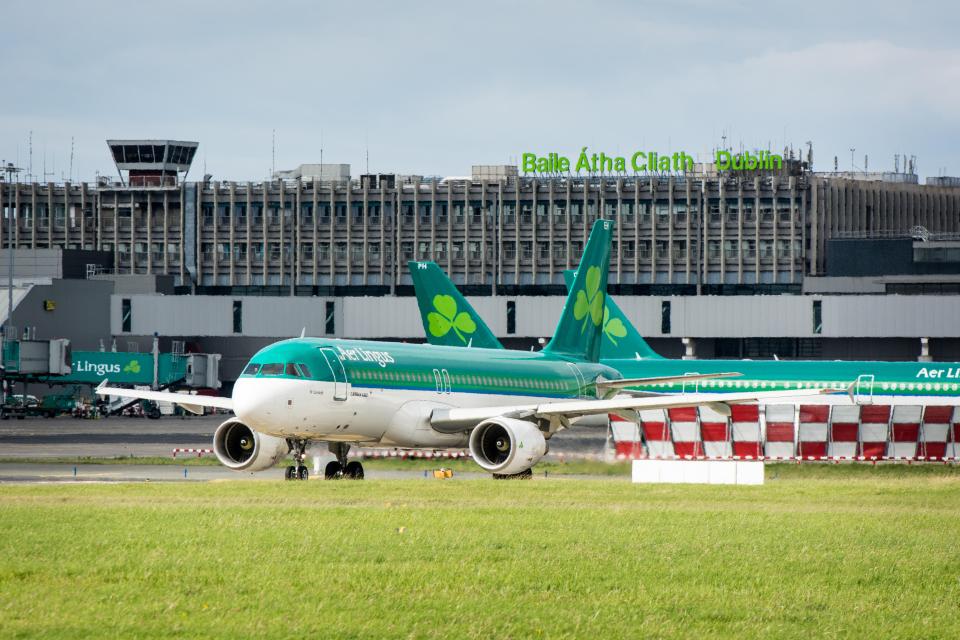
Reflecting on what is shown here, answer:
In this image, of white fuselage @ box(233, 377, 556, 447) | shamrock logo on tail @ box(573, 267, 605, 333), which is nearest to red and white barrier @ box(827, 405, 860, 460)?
shamrock logo on tail @ box(573, 267, 605, 333)

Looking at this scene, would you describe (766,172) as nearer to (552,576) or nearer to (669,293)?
(669,293)

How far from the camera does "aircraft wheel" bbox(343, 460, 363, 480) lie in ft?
157

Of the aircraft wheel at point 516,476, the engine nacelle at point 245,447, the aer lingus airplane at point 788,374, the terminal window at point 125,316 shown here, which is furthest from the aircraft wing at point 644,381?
the terminal window at point 125,316

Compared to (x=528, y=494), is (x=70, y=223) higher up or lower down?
higher up

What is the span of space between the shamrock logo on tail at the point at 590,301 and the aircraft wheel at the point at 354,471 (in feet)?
48.4

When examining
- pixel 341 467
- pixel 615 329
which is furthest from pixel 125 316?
pixel 341 467

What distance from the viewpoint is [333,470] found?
4825 cm

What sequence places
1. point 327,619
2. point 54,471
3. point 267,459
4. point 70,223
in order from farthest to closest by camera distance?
point 70,223 < point 54,471 < point 267,459 < point 327,619

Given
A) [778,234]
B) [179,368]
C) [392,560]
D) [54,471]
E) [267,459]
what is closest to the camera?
[392,560]

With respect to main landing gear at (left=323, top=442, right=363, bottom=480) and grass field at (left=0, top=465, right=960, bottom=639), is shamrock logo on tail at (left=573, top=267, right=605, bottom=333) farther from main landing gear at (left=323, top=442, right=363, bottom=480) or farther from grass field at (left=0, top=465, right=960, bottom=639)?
grass field at (left=0, top=465, right=960, bottom=639)

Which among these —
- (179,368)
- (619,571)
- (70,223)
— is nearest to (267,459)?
(619,571)

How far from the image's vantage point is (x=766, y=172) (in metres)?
168

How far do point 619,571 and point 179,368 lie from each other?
9799cm

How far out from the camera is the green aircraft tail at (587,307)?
59938 millimetres
